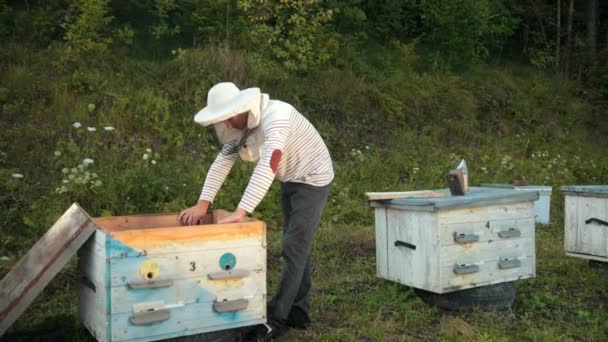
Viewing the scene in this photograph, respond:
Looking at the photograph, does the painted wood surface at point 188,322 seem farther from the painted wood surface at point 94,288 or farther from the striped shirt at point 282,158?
the striped shirt at point 282,158

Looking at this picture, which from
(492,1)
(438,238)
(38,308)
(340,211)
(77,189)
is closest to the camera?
(438,238)

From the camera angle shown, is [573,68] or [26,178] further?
[573,68]

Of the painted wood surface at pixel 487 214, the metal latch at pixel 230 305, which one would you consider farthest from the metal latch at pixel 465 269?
the metal latch at pixel 230 305

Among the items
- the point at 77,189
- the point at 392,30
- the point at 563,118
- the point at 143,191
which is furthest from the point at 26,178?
the point at 563,118

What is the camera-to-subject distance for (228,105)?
11.9ft

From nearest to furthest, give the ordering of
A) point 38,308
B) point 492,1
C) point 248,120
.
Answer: point 248,120 < point 38,308 < point 492,1

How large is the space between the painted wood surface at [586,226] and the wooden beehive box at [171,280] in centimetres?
328

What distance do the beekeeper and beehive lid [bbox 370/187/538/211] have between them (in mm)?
703

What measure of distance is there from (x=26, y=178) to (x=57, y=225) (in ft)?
12.3

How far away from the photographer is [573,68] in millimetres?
14586

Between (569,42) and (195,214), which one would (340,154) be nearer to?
(195,214)

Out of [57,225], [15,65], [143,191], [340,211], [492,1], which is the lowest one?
[340,211]

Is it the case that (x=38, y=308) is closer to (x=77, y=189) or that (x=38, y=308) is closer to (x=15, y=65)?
(x=77, y=189)

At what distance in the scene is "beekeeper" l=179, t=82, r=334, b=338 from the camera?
3.64 meters
